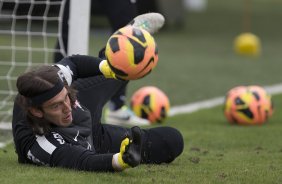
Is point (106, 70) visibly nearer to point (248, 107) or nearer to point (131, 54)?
point (131, 54)

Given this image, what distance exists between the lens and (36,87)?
4.03 metres

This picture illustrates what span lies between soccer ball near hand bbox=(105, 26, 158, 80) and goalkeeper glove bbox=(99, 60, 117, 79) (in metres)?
0.15

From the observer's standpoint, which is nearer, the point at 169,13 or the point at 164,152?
the point at 164,152

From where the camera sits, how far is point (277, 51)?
565 inches

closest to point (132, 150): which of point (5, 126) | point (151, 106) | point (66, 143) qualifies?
point (66, 143)

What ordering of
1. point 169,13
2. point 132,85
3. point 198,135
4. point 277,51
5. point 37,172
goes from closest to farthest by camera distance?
point 37,172
point 198,135
point 132,85
point 277,51
point 169,13

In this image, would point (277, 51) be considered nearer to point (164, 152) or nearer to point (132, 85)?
point (132, 85)

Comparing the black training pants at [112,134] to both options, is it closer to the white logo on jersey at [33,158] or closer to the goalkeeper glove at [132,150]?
the white logo on jersey at [33,158]

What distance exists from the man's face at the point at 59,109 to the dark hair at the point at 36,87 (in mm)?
39

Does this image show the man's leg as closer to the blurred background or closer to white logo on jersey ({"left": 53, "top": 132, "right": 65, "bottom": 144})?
white logo on jersey ({"left": 53, "top": 132, "right": 65, "bottom": 144})

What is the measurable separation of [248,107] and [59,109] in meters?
3.17

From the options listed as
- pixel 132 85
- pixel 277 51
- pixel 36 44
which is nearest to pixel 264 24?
pixel 277 51

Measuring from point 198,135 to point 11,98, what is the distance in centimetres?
218

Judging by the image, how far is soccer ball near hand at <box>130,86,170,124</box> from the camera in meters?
6.96
